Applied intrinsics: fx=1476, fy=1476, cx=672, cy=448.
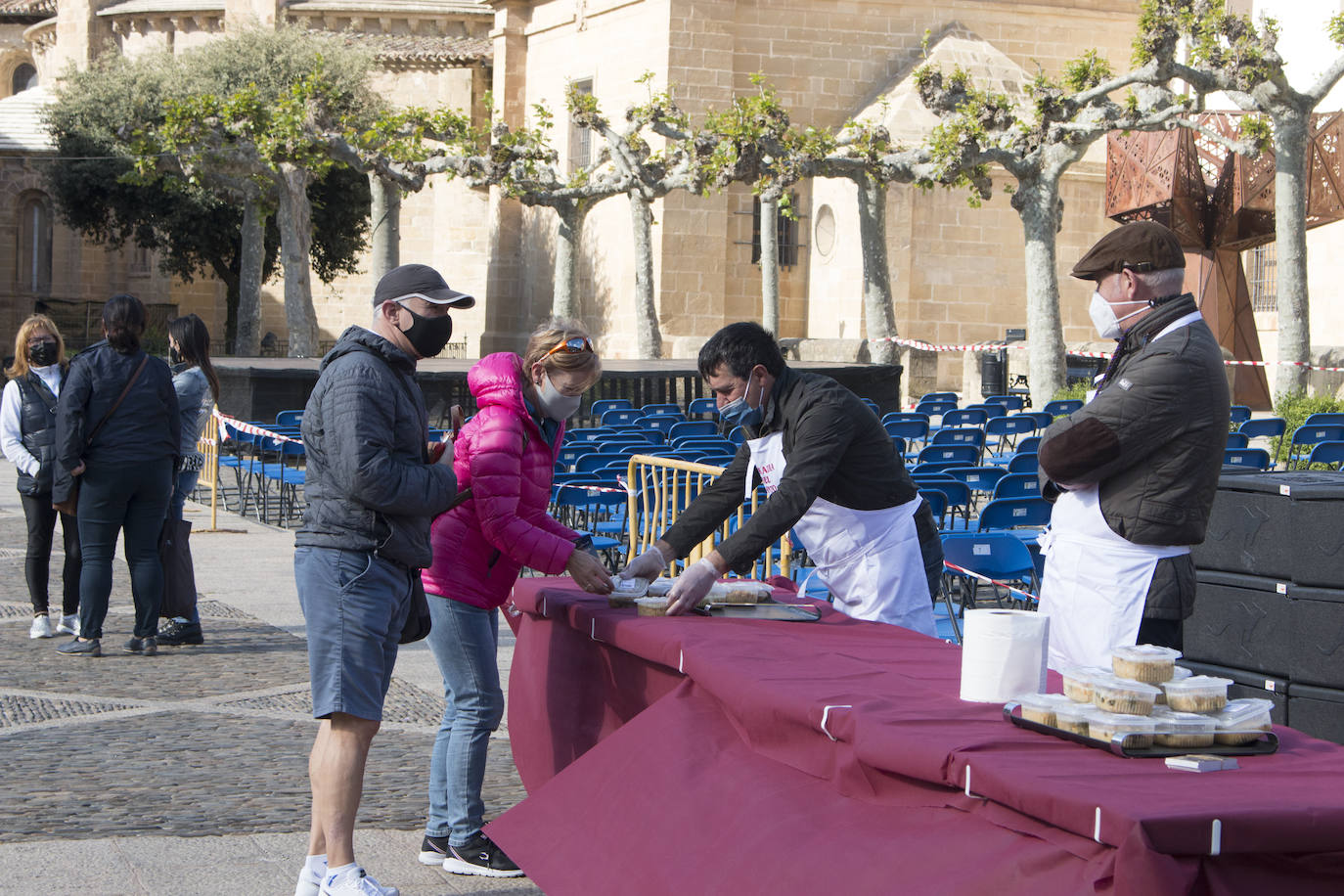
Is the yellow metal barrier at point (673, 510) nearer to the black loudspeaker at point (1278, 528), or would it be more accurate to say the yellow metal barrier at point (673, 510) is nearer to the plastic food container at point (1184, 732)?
the black loudspeaker at point (1278, 528)

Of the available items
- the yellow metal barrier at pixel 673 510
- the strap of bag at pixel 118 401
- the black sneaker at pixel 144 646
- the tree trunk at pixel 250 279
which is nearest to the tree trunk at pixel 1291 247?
the yellow metal barrier at pixel 673 510

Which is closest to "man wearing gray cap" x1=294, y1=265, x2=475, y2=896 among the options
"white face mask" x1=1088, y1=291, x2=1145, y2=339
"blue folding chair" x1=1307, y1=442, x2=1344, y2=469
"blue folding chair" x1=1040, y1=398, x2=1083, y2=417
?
"white face mask" x1=1088, y1=291, x2=1145, y2=339

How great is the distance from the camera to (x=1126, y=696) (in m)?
2.65

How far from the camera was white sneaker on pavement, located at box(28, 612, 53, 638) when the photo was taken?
7.93 meters

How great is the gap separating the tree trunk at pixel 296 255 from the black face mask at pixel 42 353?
23.7 meters

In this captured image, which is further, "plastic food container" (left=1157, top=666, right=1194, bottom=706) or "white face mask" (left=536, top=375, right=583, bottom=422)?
"white face mask" (left=536, top=375, right=583, bottom=422)

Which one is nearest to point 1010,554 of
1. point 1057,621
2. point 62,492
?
point 1057,621

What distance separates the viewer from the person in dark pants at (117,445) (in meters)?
7.16

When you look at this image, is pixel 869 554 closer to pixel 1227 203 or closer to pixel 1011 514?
pixel 1011 514

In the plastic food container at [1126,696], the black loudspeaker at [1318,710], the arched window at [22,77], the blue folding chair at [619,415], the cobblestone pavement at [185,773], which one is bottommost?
the cobblestone pavement at [185,773]

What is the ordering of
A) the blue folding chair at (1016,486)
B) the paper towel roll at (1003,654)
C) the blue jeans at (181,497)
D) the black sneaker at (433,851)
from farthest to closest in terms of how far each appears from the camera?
the blue folding chair at (1016,486) → the blue jeans at (181,497) → the black sneaker at (433,851) → the paper towel roll at (1003,654)

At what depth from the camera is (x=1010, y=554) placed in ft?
20.8

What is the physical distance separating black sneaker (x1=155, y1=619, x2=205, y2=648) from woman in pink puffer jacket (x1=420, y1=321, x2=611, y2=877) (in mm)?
4022

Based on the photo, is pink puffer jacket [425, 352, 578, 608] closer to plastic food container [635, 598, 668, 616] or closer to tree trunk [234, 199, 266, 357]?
plastic food container [635, 598, 668, 616]
